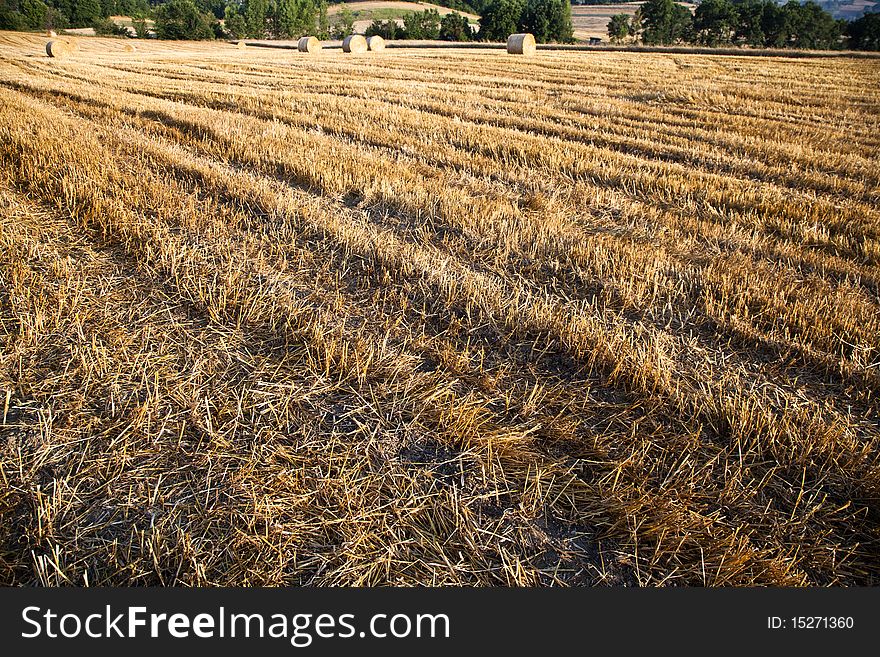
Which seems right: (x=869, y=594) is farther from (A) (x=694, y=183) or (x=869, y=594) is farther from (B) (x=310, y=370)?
(A) (x=694, y=183)

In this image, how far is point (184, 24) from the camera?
61.1m

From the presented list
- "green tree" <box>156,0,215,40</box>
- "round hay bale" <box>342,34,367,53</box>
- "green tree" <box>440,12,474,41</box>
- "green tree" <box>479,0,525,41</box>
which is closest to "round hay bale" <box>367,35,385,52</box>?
"round hay bale" <box>342,34,367,53</box>

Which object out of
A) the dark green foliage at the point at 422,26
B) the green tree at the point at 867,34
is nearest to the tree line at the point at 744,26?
the green tree at the point at 867,34

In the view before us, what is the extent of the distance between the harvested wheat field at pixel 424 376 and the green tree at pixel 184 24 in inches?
2668

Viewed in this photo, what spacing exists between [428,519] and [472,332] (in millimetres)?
1484

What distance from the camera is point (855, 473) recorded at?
7.55ft

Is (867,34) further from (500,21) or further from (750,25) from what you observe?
(500,21)

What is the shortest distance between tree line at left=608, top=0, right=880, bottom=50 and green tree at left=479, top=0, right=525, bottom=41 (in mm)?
12938

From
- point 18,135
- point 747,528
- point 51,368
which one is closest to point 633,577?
point 747,528

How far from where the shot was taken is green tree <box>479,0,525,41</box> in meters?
60.7

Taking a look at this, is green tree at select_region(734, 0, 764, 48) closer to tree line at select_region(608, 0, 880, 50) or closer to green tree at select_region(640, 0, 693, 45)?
tree line at select_region(608, 0, 880, 50)

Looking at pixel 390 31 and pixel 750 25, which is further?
pixel 750 25

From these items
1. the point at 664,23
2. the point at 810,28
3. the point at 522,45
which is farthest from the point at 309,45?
the point at 810,28

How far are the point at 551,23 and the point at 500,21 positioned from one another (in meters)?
6.10
